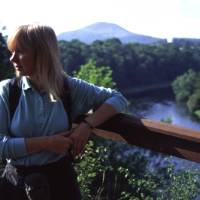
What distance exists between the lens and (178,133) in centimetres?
247

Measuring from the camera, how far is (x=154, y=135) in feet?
8.55

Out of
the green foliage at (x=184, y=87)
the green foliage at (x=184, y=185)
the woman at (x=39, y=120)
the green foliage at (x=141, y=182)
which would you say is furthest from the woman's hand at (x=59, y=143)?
the green foliage at (x=184, y=87)

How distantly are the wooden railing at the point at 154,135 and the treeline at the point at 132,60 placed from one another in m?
72.7

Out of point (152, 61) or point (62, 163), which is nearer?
point (62, 163)

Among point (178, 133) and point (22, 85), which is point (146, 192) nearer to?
point (178, 133)

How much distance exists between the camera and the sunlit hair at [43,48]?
2277 millimetres

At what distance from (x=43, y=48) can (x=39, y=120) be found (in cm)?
29

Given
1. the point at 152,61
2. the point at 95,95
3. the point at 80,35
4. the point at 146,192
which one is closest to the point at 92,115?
the point at 95,95

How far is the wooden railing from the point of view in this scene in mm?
2465

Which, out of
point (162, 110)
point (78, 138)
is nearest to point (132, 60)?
point (162, 110)

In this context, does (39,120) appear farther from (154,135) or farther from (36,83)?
(154,135)

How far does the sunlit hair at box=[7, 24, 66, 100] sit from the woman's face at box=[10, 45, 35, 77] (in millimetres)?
14

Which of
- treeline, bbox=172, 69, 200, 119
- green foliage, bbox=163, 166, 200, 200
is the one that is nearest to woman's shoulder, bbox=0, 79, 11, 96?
green foliage, bbox=163, 166, 200, 200

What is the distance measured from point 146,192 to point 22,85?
1.97 meters
